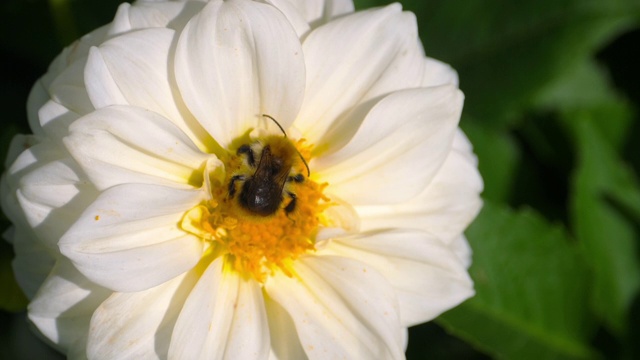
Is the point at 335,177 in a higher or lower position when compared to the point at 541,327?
higher

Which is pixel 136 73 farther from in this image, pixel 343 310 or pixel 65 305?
pixel 343 310

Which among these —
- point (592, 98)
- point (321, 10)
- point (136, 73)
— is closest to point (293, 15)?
point (321, 10)

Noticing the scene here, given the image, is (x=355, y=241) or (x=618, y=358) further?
(x=618, y=358)

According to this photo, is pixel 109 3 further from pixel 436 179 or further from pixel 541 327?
pixel 541 327

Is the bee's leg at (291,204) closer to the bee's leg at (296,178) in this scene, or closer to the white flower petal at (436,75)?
the bee's leg at (296,178)

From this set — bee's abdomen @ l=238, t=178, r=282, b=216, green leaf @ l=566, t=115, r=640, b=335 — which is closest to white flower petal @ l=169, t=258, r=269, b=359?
bee's abdomen @ l=238, t=178, r=282, b=216

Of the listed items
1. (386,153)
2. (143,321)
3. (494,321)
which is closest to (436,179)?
(386,153)

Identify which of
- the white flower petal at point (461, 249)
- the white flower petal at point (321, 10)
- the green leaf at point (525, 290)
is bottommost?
the green leaf at point (525, 290)

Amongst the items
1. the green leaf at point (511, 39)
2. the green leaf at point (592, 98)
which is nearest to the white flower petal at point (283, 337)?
the green leaf at point (511, 39)
